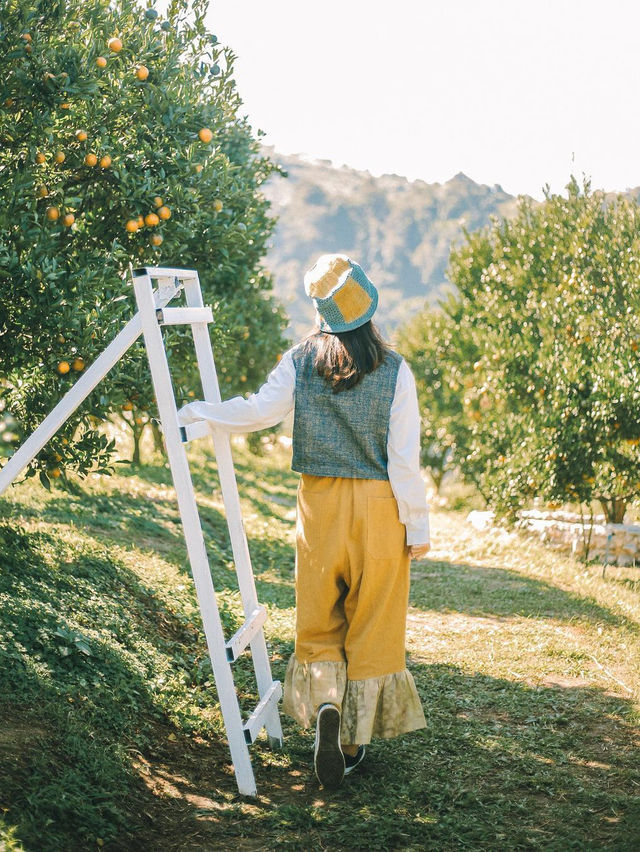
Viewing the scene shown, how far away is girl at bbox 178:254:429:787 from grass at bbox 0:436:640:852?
37 cm

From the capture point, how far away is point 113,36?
15.8 feet

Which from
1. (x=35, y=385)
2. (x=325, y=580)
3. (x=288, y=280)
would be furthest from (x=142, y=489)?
(x=288, y=280)

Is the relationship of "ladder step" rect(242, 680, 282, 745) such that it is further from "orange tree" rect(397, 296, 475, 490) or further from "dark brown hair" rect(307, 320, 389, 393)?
"orange tree" rect(397, 296, 475, 490)

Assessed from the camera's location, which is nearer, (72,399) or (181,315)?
(72,399)

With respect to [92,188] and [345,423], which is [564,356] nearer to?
[92,188]

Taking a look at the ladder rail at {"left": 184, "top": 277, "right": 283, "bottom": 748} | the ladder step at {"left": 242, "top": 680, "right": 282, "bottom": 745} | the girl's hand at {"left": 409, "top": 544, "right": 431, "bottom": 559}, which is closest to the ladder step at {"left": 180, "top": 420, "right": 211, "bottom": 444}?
the ladder rail at {"left": 184, "top": 277, "right": 283, "bottom": 748}

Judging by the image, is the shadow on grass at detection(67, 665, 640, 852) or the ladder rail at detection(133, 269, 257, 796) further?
the ladder rail at detection(133, 269, 257, 796)

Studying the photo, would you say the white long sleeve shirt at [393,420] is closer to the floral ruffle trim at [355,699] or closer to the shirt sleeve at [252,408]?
the shirt sleeve at [252,408]

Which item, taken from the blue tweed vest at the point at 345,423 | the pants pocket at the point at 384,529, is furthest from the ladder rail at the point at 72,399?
the pants pocket at the point at 384,529

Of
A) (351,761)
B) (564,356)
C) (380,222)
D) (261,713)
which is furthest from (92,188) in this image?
(380,222)

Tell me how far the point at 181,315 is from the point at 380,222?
5052 inches

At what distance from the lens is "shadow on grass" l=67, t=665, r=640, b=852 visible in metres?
3.25

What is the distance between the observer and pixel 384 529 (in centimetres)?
364

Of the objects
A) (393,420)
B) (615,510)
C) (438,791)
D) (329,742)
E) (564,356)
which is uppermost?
(393,420)
